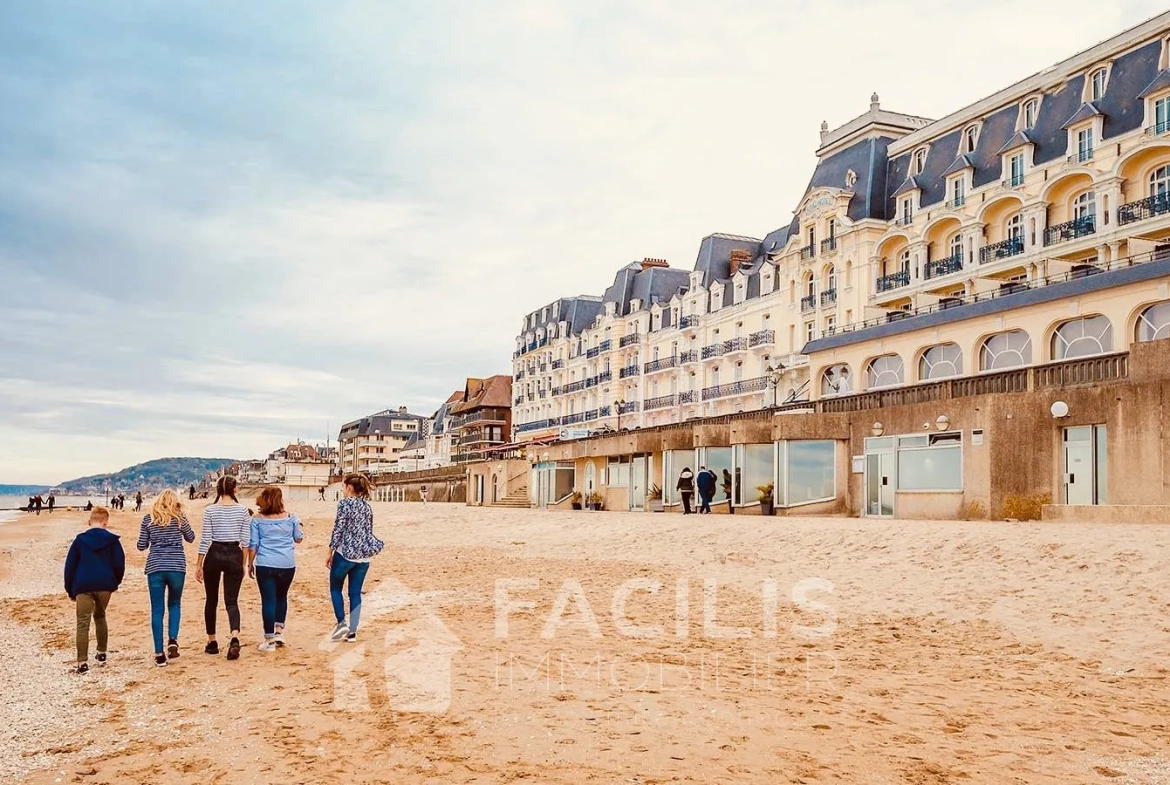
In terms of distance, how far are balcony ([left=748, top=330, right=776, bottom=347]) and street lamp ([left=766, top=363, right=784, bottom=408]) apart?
71.8 inches

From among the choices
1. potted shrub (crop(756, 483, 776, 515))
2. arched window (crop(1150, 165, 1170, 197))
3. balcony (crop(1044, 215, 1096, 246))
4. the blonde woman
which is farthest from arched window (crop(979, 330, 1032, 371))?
the blonde woman

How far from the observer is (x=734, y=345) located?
164 ft

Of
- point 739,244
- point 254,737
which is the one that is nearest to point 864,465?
point 254,737

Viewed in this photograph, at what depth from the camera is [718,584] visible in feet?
46.9

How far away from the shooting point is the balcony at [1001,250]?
3391 centimetres

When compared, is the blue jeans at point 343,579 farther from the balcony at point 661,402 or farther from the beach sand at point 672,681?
the balcony at point 661,402

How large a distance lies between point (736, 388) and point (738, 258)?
913 centimetres

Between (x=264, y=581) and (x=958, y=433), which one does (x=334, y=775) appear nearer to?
(x=264, y=581)

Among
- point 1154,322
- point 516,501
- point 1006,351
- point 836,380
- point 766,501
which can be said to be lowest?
point 516,501

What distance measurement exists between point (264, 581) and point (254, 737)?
2.70 meters

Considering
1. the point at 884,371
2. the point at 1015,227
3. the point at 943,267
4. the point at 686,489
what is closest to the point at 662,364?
the point at 943,267

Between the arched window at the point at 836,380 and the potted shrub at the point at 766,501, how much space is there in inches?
259

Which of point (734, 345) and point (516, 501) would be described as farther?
point (734, 345)

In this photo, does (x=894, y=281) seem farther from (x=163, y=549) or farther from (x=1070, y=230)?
(x=163, y=549)
